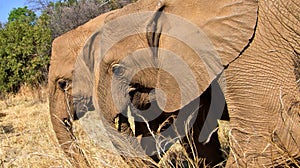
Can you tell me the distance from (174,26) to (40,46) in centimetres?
1033

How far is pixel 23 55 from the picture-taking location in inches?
516

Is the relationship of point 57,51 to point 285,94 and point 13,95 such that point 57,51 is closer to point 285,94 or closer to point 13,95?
point 285,94

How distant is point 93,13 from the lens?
48.2 ft

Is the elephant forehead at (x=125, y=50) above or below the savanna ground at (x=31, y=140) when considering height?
above

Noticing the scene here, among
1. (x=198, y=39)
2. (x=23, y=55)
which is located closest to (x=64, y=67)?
(x=198, y=39)

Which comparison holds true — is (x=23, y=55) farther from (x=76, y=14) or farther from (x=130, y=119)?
(x=130, y=119)

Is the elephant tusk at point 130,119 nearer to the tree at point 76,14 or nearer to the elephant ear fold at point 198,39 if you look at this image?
the elephant ear fold at point 198,39

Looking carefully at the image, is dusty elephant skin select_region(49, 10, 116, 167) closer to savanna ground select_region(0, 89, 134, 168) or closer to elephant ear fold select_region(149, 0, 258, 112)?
savanna ground select_region(0, 89, 134, 168)

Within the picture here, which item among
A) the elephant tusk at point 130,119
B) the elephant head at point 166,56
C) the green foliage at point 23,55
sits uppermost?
the green foliage at point 23,55

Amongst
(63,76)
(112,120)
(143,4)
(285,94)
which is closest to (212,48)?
(285,94)

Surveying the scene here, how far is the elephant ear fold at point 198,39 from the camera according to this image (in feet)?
9.37

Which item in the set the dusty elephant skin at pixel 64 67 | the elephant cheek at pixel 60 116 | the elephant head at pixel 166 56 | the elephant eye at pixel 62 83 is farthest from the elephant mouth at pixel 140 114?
the elephant eye at pixel 62 83

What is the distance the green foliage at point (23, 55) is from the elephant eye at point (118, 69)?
8863 millimetres

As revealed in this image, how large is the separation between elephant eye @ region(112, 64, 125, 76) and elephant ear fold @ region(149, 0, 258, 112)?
28.2 inches
